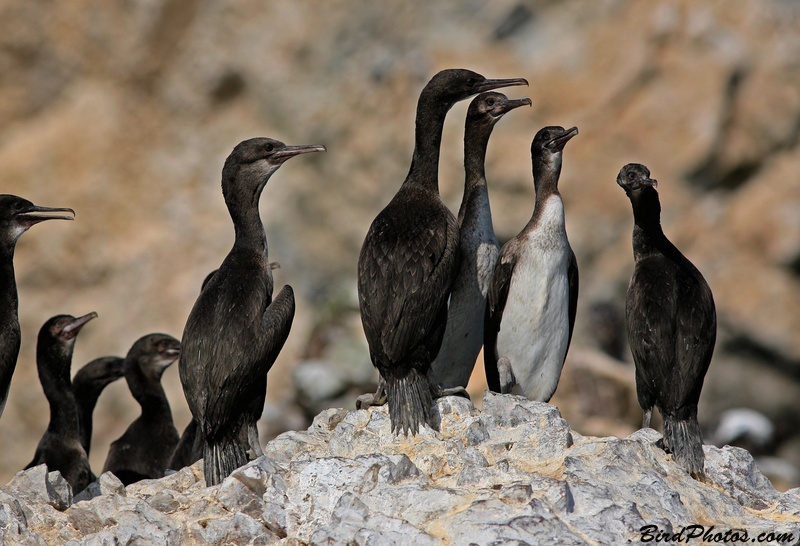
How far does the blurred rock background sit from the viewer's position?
1667 cm

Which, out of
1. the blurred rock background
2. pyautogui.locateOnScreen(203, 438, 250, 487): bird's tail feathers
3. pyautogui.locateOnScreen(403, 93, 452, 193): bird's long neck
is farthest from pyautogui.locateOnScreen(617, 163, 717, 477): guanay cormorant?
the blurred rock background

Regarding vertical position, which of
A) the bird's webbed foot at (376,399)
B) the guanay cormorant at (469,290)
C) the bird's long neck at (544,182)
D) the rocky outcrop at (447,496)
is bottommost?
the rocky outcrop at (447,496)

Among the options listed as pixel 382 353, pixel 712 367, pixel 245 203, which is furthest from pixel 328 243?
pixel 382 353

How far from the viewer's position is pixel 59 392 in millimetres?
9117

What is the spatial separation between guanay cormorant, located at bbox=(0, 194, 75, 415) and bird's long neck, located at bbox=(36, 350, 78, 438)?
114cm

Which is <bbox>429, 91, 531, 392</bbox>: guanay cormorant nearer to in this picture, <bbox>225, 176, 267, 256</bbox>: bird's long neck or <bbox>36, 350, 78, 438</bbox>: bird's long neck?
<bbox>225, 176, 267, 256</bbox>: bird's long neck

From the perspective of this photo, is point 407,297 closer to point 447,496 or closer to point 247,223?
point 447,496

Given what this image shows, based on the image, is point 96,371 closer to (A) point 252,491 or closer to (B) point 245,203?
(B) point 245,203

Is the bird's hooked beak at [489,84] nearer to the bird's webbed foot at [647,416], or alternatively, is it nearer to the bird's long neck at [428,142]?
the bird's long neck at [428,142]

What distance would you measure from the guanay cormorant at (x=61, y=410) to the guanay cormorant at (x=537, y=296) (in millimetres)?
3537

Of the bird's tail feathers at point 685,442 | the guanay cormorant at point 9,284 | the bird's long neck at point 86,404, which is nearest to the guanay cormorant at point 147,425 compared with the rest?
the bird's long neck at point 86,404

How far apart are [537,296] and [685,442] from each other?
176 centimetres

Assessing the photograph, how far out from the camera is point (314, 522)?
6184 millimetres

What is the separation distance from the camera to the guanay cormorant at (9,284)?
24.5ft
